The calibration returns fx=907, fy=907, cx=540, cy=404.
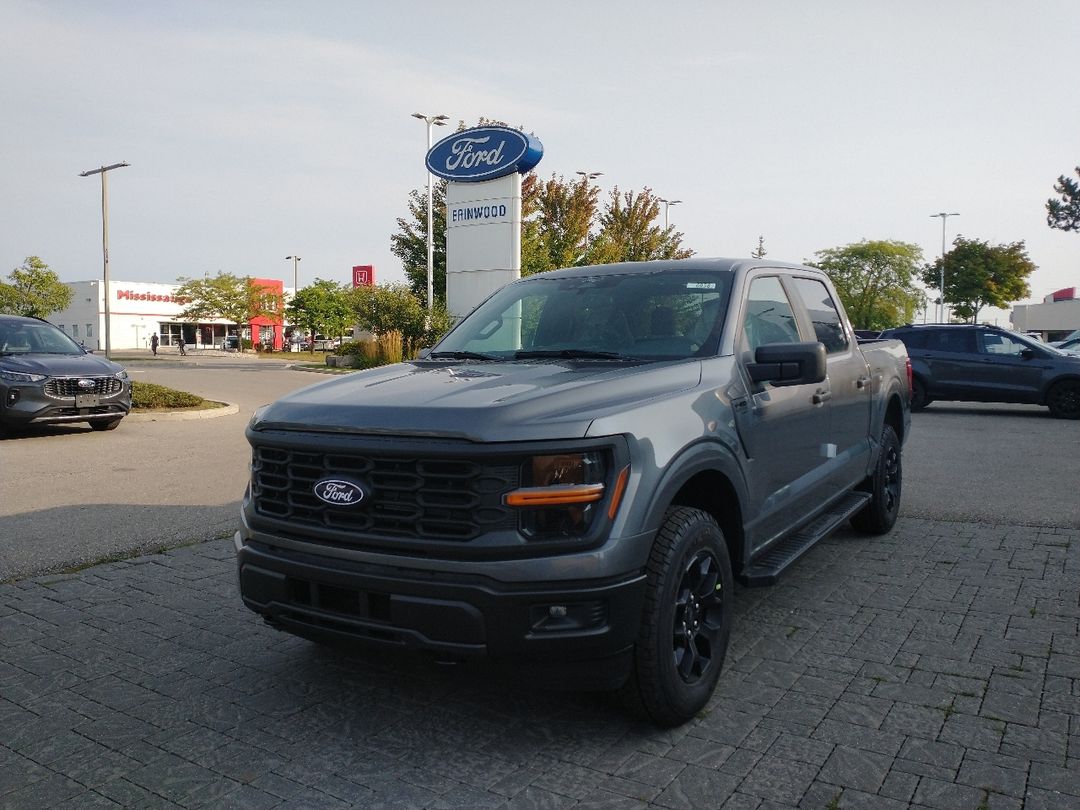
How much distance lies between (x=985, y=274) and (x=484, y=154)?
47715 millimetres

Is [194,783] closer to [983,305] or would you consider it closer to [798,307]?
[798,307]

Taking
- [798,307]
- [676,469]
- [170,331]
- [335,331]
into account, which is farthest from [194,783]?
[170,331]

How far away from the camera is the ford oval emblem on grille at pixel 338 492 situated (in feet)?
10.5

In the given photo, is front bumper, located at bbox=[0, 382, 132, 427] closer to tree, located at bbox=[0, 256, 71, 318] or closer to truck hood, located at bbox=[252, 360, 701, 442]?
truck hood, located at bbox=[252, 360, 701, 442]

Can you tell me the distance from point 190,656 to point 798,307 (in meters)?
3.70

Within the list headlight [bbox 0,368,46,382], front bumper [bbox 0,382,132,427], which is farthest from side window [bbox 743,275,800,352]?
headlight [bbox 0,368,46,382]

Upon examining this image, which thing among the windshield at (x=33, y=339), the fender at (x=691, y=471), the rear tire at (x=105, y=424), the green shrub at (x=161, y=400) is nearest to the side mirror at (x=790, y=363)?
the fender at (x=691, y=471)

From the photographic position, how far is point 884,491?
21.4 feet

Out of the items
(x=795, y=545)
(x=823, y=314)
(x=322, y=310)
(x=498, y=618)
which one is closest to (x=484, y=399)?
(x=498, y=618)

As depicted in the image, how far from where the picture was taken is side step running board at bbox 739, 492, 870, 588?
3.99 m

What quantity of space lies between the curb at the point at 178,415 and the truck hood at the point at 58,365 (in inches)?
64.6

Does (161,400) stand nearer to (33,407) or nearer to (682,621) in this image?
(33,407)

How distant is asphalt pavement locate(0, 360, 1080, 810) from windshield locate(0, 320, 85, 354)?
7.33 meters

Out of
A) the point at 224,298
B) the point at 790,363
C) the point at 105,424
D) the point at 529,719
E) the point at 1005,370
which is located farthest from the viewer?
the point at 224,298
